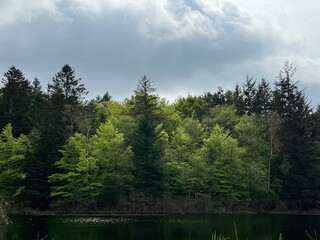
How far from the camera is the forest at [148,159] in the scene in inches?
2128

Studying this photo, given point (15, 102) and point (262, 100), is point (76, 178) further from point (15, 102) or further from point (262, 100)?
point (262, 100)

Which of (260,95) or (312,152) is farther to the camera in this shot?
(260,95)

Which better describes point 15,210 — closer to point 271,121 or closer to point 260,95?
point 271,121

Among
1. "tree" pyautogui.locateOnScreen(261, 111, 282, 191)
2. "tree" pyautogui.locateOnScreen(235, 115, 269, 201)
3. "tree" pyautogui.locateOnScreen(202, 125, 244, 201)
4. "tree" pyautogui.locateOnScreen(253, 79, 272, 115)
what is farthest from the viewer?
"tree" pyautogui.locateOnScreen(253, 79, 272, 115)

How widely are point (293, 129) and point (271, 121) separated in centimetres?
404

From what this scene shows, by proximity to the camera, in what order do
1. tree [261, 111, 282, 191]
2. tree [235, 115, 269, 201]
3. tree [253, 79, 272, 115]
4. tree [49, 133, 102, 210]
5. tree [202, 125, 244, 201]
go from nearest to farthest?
tree [49, 133, 102, 210]
tree [202, 125, 244, 201]
tree [235, 115, 269, 201]
tree [261, 111, 282, 191]
tree [253, 79, 272, 115]

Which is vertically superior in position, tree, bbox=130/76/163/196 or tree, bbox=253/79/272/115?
tree, bbox=253/79/272/115

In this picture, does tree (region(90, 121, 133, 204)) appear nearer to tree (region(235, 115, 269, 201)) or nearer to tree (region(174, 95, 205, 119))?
tree (region(235, 115, 269, 201))

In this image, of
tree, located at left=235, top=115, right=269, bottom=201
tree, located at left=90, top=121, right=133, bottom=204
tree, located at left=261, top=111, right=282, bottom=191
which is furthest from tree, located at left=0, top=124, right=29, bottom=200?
tree, located at left=261, top=111, right=282, bottom=191

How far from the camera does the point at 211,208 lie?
56219 mm

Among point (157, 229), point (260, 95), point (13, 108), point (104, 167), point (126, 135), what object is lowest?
point (157, 229)

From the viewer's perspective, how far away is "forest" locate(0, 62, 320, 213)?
54.1 metres

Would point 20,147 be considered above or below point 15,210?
above

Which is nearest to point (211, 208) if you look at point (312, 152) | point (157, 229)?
point (312, 152)
